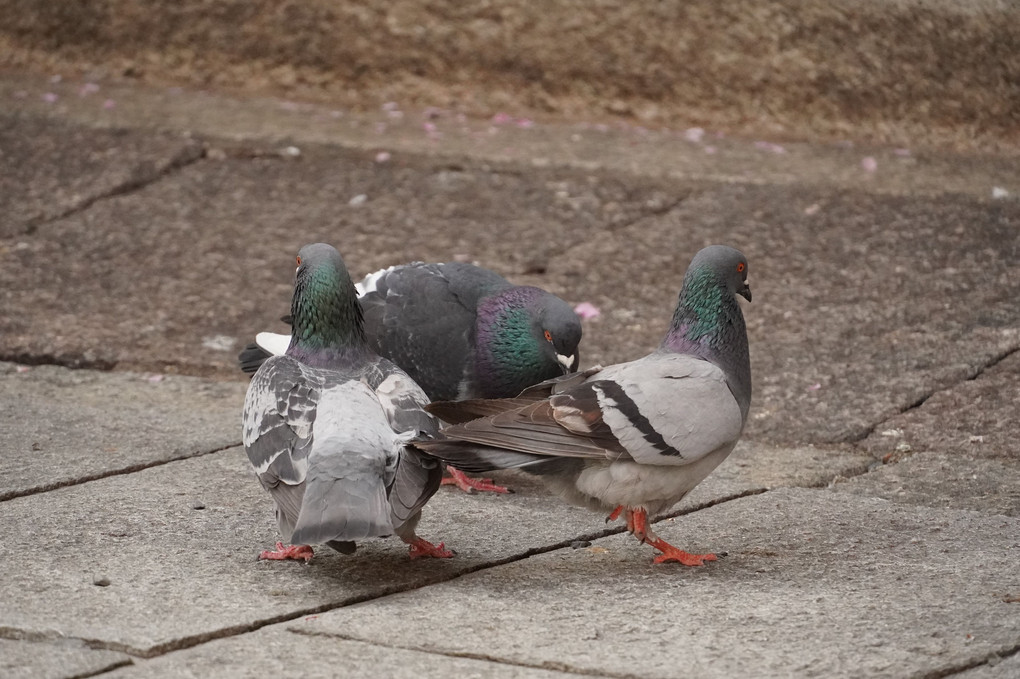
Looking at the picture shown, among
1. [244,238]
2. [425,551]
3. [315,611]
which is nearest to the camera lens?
[315,611]

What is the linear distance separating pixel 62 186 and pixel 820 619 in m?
4.66

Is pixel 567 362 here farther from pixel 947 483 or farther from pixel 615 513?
pixel 947 483

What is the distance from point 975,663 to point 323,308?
1.91m

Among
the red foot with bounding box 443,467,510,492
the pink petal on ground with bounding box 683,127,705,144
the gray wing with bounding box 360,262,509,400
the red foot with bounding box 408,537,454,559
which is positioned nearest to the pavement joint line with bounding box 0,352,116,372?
the gray wing with bounding box 360,262,509,400

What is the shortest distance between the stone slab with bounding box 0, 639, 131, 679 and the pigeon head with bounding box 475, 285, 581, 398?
5.81ft

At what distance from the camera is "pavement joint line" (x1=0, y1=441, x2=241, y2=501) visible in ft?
13.1

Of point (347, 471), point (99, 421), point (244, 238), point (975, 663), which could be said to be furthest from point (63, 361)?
point (975, 663)

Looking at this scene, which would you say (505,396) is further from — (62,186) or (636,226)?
(62,186)

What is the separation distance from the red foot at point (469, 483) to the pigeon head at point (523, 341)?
11.3 inches

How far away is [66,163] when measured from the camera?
675 cm

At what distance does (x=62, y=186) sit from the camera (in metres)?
6.59

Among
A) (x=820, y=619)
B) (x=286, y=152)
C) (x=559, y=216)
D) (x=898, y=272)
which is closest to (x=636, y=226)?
(x=559, y=216)

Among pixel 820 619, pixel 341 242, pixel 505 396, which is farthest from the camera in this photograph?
pixel 341 242

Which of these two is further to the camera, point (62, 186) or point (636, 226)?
point (62, 186)
